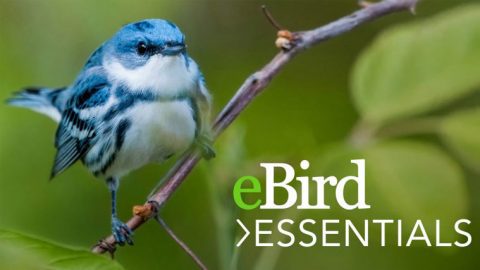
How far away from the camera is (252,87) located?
1.85 ft

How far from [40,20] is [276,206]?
29cm

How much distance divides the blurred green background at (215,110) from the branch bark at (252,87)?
3 centimetres

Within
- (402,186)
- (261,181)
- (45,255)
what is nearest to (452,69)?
(402,186)

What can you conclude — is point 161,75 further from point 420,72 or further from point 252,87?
point 420,72

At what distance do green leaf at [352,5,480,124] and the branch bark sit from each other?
0.23 feet

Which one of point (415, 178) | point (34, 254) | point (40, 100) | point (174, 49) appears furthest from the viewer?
point (40, 100)

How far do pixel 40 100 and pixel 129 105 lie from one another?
12 centimetres

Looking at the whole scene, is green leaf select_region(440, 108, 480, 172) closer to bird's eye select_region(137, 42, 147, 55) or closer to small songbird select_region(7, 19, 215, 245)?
small songbird select_region(7, 19, 215, 245)

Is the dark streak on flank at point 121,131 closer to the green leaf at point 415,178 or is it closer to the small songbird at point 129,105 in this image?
the small songbird at point 129,105

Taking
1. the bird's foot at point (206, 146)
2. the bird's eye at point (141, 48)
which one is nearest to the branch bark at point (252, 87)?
the bird's foot at point (206, 146)

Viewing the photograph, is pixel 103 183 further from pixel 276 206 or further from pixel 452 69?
pixel 452 69

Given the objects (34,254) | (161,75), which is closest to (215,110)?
(161,75)

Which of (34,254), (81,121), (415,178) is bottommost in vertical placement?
(34,254)

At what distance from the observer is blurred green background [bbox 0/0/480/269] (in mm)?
666
